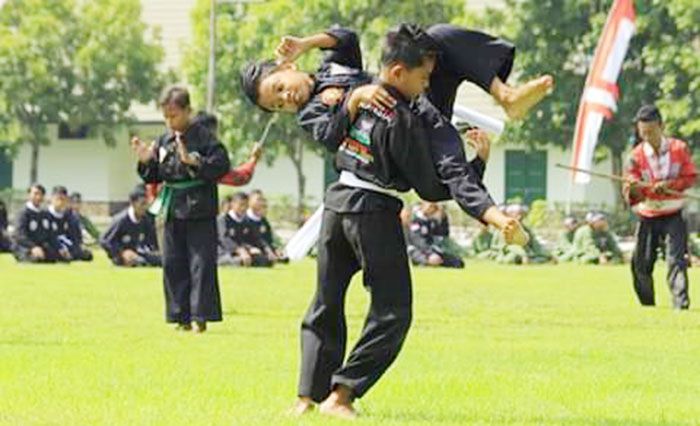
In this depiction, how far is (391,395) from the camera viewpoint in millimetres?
9844

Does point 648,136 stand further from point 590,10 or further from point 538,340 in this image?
point 590,10

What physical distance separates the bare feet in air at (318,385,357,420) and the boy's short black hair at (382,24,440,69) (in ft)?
5.21

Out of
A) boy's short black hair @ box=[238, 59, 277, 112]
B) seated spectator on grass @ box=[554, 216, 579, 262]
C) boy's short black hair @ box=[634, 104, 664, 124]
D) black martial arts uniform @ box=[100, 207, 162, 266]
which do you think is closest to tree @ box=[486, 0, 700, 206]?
seated spectator on grass @ box=[554, 216, 579, 262]

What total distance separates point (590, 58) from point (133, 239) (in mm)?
17767

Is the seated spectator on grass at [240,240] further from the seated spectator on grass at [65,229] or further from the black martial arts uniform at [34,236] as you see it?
the black martial arts uniform at [34,236]

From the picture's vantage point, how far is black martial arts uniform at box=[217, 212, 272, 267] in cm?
2930

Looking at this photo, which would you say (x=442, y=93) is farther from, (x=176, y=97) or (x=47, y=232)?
(x=47, y=232)

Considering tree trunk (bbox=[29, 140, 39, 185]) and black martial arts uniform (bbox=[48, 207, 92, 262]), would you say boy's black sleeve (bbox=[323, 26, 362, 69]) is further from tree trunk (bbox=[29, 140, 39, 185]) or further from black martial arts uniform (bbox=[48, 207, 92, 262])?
tree trunk (bbox=[29, 140, 39, 185])

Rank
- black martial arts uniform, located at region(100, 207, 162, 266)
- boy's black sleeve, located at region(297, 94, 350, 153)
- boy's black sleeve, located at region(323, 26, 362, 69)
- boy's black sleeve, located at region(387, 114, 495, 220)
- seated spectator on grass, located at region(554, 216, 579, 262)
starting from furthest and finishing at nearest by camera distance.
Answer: seated spectator on grass, located at region(554, 216, 579, 262), black martial arts uniform, located at region(100, 207, 162, 266), boy's black sleeve, located at region(323, 26, 362, 69), boy's black sleeve, located at region(297, 94, 350, 153), boy's black sleeve, located at region(387, 114, 495, 220)

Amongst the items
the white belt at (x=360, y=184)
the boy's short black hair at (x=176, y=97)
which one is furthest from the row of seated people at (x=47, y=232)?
the white belt at (x=360, y=184)

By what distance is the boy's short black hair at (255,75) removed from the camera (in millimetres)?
8773

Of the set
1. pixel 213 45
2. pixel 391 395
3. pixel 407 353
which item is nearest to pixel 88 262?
pixel 213 45

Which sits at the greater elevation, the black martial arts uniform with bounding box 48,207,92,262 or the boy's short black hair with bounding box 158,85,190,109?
the boy's short black hair with bounding box 158,85,190,109

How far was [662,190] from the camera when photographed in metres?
17.5
